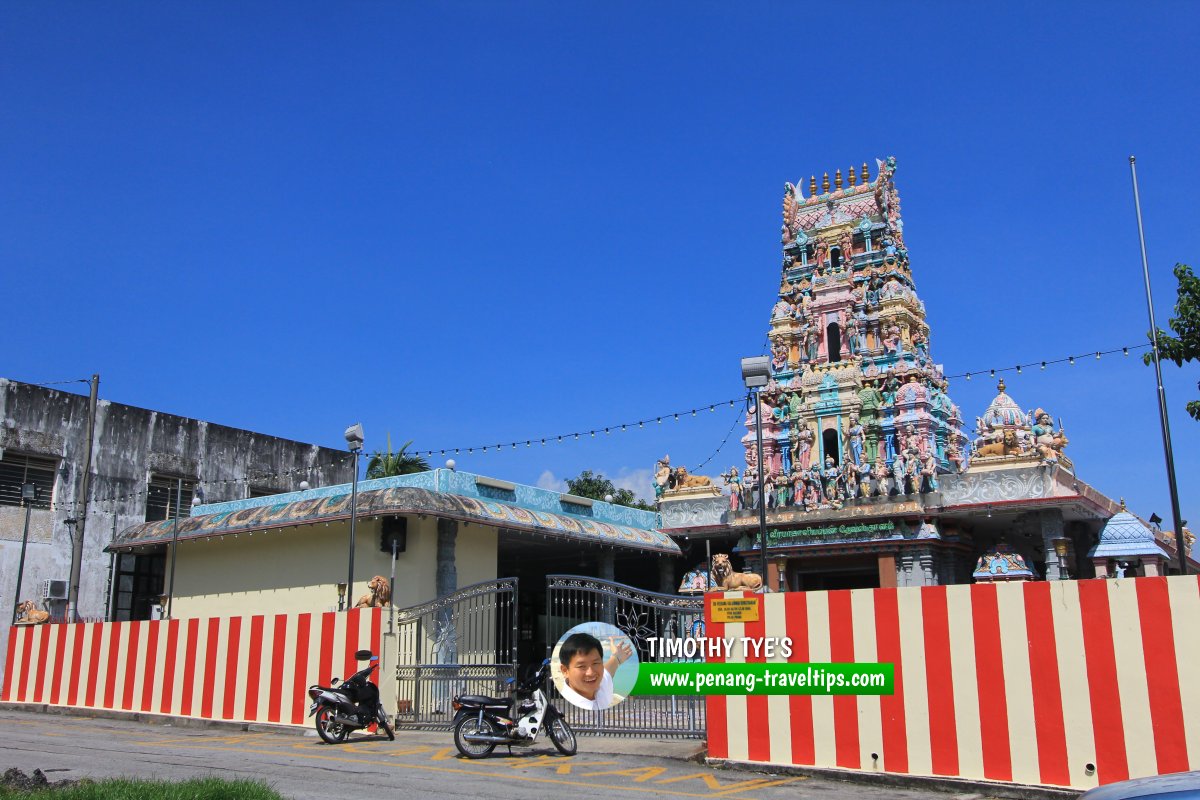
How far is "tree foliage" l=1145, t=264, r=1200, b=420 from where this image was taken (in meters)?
12.9

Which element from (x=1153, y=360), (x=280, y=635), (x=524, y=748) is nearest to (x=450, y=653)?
(x=280, y=635)

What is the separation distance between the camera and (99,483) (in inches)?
1075

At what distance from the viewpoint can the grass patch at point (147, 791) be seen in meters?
7.49

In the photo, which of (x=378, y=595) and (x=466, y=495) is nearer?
(x=378, y=595)

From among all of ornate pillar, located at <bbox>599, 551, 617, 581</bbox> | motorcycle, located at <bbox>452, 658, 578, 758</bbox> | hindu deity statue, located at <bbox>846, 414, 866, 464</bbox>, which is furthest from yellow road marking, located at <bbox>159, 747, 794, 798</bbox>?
hindu deity statue, located at <bbox>846, 414, 866, 464</bbox>

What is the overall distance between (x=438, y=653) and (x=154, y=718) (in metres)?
5.66

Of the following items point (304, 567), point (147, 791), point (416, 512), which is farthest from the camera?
point (304, 567)

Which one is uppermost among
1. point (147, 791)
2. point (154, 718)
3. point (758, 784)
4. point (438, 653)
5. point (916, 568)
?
point (916, 568)

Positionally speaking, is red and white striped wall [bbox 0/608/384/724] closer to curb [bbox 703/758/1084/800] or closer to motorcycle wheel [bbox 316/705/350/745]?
motorcycle wheel [bbox 316/705/350/745]

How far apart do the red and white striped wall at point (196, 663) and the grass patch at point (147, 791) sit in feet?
23.6

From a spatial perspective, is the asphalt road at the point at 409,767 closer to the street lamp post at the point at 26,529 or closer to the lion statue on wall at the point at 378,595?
the lion statue on wall at the point at 378,595

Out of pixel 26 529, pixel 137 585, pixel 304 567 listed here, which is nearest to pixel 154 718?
pixel 304 567

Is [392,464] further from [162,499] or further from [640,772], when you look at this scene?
[640,772]

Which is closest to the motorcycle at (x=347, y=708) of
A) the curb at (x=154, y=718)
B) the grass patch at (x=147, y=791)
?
the curb at (x=154, y=718)
